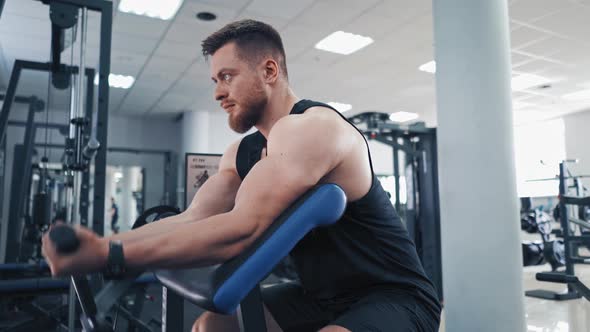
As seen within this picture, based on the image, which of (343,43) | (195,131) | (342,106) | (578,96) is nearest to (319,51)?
(343,43)

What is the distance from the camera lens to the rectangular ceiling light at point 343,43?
489cm

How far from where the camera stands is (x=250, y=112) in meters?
1.01

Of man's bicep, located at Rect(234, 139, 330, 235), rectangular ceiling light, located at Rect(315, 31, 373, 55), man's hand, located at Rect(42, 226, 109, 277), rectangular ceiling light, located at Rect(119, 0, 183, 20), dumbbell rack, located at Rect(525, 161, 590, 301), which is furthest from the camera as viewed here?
rectangular ceiling light, located at Rect(315, 31, 373, 55)

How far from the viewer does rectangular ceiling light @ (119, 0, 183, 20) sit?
13.3ft

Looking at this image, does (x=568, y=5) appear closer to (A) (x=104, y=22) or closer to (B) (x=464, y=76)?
(B) (x=464, y=76)

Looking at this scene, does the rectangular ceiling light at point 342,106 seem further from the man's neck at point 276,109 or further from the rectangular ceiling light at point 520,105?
the man's neck at point 276,109

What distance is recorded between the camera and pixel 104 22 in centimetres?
256

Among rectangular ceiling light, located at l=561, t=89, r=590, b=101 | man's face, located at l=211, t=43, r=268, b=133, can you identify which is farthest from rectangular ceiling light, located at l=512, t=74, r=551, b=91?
man's face, located at l=211, t=43, r=268, b=133

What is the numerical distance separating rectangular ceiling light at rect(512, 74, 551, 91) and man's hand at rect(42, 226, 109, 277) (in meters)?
6.92

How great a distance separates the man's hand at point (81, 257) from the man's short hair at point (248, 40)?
0.53 metres

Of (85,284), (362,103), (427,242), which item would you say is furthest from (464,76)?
(362,103)

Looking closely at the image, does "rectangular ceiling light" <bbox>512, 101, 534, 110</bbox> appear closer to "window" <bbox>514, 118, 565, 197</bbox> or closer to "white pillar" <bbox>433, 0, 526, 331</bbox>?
"window" <bbox>514, 118, 565, 197</bbox>

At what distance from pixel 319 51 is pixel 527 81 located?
3.46 meters

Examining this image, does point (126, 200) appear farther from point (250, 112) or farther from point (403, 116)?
point (250, 112)
